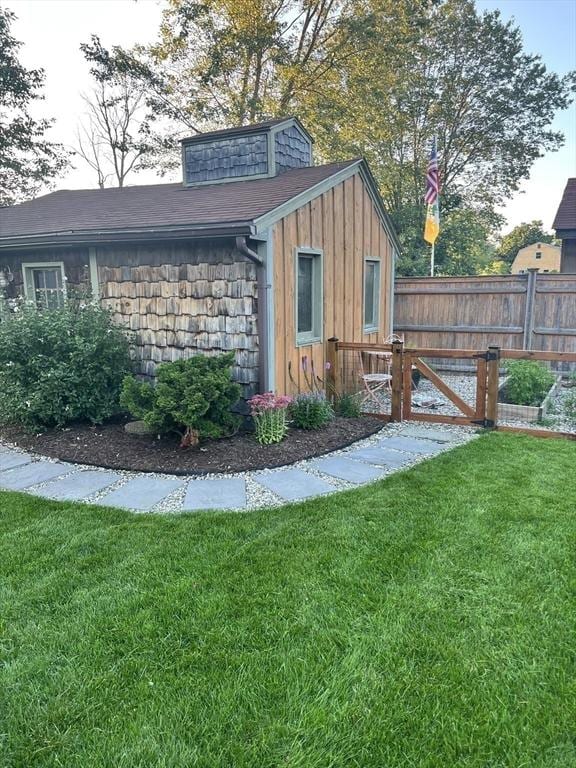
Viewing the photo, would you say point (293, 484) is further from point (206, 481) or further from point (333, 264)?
point (333, 264)

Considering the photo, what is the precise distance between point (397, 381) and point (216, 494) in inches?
118

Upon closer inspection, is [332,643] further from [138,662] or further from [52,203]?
[52,203]

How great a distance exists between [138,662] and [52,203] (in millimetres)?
9234

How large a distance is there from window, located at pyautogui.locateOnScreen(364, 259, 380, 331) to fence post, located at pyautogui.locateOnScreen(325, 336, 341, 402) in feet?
4.91

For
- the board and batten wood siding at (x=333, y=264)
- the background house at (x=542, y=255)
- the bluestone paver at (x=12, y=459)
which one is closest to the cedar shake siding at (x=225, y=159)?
the board and batten wood siding at (x=333, y=264)

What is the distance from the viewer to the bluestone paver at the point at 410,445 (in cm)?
519

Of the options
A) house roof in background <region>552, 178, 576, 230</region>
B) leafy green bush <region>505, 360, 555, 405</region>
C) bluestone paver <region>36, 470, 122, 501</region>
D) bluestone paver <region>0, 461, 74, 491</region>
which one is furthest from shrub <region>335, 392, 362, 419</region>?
house roof in background <region>552, 178, 576, 230</region>

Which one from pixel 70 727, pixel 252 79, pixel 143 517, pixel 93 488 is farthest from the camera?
pixel 252 79

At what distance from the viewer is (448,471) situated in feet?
14.5

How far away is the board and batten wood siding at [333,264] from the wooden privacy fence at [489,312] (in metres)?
1.76

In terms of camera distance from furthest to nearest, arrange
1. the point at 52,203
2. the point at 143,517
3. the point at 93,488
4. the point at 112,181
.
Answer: the point at 112,181 → the point at 52,203 → the point at 93,488 → the point at 143,517

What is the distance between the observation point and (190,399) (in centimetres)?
470

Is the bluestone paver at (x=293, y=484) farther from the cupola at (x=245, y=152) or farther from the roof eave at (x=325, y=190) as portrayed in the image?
the cupola at (x=245, y=152)

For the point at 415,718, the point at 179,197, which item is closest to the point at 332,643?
the point at 415,718
